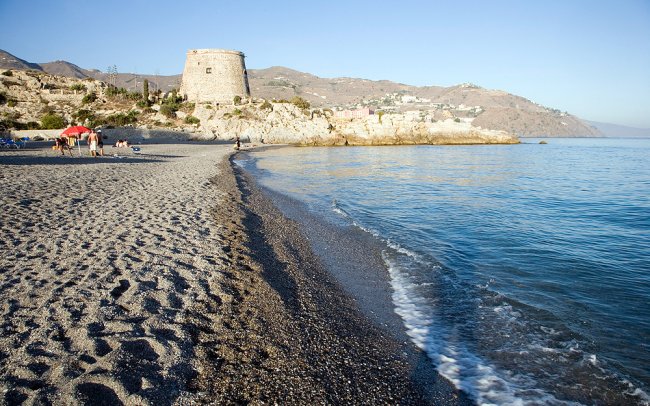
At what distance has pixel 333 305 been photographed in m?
5.20

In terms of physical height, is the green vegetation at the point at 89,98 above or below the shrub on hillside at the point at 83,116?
above

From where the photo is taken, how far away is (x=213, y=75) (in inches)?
2516

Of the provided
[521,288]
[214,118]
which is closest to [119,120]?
[214,118]

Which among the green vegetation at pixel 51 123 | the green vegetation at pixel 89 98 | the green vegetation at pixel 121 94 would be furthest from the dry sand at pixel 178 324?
the green vegetation at pixel 121 94

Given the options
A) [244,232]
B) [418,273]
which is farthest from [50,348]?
[418,273]

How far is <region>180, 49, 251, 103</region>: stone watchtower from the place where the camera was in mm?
62812

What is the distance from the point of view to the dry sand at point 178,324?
303 centimetres

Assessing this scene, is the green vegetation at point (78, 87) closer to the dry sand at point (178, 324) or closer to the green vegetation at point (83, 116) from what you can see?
the green vegetation at point (83, 116)

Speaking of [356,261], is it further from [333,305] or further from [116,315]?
[116,315]

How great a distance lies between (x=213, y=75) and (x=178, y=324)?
66964 mm

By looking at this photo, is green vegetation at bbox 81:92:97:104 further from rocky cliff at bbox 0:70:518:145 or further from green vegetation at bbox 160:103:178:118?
green vegetation at bbox 160:103:178:118

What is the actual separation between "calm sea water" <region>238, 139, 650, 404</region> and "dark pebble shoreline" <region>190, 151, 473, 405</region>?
1.82ft

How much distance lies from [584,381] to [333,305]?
2971 millimetres

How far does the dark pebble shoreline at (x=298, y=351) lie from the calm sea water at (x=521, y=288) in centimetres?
55
